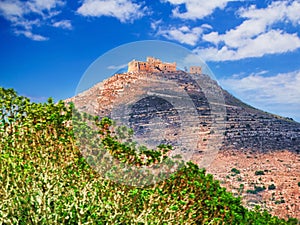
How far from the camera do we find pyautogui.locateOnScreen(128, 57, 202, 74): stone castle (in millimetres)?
6041

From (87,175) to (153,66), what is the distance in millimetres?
2117

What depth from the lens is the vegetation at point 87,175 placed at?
4484mm

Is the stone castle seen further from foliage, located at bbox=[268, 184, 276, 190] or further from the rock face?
foliage, located at bbox=[268, 184, 276, 190]

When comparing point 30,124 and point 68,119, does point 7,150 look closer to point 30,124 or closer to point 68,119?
point 30,124

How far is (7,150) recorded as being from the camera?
5844 mm

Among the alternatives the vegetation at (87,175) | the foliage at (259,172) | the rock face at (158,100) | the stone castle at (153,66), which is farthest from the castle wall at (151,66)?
the foliage at (259,172)

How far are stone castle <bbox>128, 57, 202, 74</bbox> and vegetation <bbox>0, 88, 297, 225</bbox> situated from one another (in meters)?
0.97

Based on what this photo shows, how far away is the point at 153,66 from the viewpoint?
654cm

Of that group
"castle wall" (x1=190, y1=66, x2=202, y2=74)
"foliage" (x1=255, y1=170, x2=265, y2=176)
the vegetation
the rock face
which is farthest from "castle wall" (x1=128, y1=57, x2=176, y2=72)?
"foliage" (x1=255, y1=170, x2=265, y2=176)

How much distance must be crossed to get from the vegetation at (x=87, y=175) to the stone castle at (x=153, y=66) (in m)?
0.97

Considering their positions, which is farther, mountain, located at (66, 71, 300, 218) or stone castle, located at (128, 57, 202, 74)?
mountain, located at (66, 71, 300, 218)

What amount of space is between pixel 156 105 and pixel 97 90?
55.9 inches

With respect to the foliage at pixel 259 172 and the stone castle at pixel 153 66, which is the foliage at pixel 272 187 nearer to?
the foliage at pixel 259 172

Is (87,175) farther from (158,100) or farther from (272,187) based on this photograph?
(272,187)
